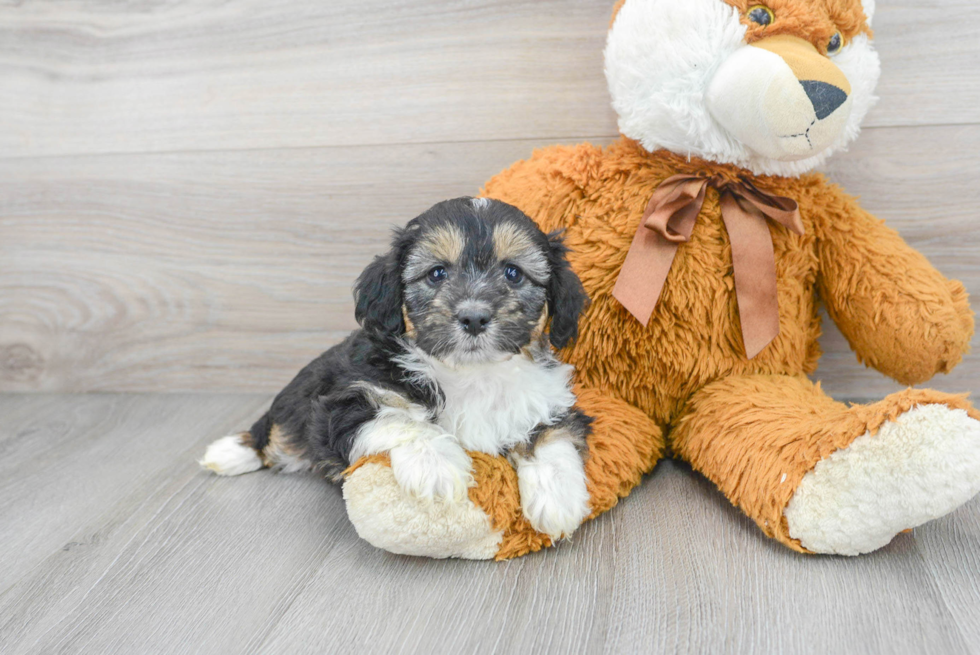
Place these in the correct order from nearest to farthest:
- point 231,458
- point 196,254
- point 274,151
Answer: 1. point 231,458
2. point 274,151
3. point 196,254

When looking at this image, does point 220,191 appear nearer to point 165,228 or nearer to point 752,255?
point 165,228

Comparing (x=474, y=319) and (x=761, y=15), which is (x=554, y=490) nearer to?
(x=474, y=319)

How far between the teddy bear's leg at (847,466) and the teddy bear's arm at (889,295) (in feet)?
1.00

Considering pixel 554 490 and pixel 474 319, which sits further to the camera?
pixel 554 490

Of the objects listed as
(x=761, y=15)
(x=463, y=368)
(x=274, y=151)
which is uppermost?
(x=761, y=15)

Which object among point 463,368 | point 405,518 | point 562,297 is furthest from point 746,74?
point 405,518

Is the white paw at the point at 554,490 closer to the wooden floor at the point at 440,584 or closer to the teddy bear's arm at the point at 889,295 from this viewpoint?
the wooden floor at the point at 440,584

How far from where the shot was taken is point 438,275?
4.72 feet

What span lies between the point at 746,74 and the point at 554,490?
36.6 inches

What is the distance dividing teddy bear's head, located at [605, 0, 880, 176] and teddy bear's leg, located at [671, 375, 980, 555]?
58 centimetres

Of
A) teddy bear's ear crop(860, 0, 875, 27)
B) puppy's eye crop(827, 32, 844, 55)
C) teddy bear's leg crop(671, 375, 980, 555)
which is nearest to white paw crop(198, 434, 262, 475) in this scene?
teddy bear's leg crop(671, 375, 980, 555)

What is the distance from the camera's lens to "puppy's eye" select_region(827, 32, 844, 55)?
1.58 m

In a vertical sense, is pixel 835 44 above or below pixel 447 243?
above

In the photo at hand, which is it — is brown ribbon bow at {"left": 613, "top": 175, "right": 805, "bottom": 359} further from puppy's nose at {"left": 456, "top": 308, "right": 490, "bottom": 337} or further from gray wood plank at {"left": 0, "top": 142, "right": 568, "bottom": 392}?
gray wood plank at {"left": 0, "top": 142, "right": 568, "bottom": 392}
